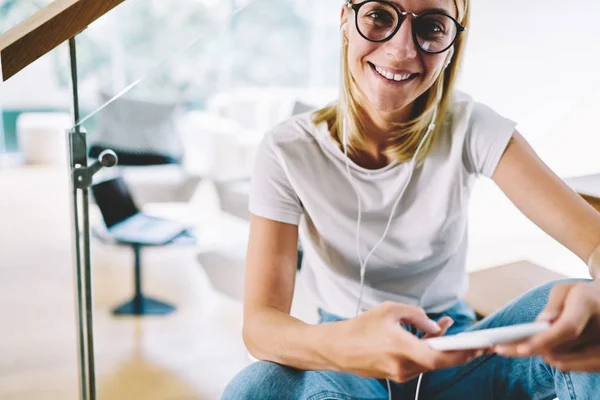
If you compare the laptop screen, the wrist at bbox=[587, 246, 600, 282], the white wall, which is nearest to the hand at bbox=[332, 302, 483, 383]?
the wrist at bbox=[587, 246, 600, 282]

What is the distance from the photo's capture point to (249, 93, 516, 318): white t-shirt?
3.32 feet

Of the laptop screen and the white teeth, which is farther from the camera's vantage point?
the laptop screen

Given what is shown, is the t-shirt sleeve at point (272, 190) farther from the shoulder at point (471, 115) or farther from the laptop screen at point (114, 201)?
the laptop screen at point (114, 201)

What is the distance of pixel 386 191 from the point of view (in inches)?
40.7

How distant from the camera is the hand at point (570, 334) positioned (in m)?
0.64

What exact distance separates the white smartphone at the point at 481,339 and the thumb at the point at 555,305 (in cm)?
6

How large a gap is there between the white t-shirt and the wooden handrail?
Answer: 0.35 metres

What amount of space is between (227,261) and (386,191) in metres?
1.84

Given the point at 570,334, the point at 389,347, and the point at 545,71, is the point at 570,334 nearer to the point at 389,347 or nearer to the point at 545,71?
the point at 389,347

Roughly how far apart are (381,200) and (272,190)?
0.20 m

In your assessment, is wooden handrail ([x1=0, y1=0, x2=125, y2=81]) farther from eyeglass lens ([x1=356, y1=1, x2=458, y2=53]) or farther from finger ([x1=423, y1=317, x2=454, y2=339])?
finger ([x1=423, y1=317, x2=454, y2=339])

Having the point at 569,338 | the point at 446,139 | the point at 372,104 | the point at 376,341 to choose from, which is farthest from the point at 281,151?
the point at 569,338

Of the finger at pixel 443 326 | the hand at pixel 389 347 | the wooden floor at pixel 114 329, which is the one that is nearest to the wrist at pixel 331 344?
the hand at pixel 389 347

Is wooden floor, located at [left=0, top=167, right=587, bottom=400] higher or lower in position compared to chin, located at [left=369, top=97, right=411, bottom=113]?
lower
